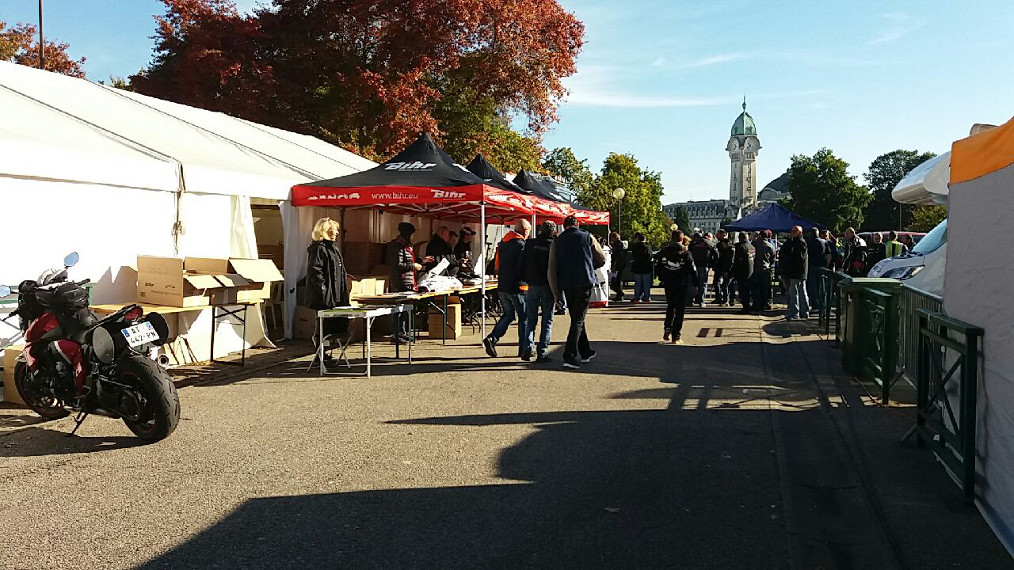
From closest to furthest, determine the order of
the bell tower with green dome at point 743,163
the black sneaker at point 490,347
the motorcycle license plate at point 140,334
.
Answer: the motorcycle license plate at point 140,334 < the black sneaker at point 490,347 < the bell tower with green dome at point 743,163

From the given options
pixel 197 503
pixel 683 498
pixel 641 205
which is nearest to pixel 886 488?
pixel 683 498

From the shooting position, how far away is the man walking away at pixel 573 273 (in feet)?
32.7

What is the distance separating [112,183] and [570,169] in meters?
52.9

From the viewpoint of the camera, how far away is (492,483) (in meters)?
5.25

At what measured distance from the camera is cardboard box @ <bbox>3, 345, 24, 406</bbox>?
7367 millimetres

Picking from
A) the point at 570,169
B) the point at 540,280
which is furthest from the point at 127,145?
the point at 570,169

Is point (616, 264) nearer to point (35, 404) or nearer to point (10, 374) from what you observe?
point (10, 374)

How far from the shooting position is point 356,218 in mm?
15242

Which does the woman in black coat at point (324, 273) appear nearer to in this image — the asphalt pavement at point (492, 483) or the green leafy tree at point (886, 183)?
the asphalt pavement at point (492, 483)

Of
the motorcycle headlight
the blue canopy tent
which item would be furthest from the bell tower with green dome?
the motorcycle headlight

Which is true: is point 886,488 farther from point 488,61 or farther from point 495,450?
point 488,61

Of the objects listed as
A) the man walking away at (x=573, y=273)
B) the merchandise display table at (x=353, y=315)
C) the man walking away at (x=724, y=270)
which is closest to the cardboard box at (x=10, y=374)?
the merchandise display table at (x=353, y=315)

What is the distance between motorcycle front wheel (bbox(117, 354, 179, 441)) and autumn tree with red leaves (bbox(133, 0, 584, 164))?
744 inches

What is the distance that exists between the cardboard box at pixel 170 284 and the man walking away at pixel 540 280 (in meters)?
3.69
